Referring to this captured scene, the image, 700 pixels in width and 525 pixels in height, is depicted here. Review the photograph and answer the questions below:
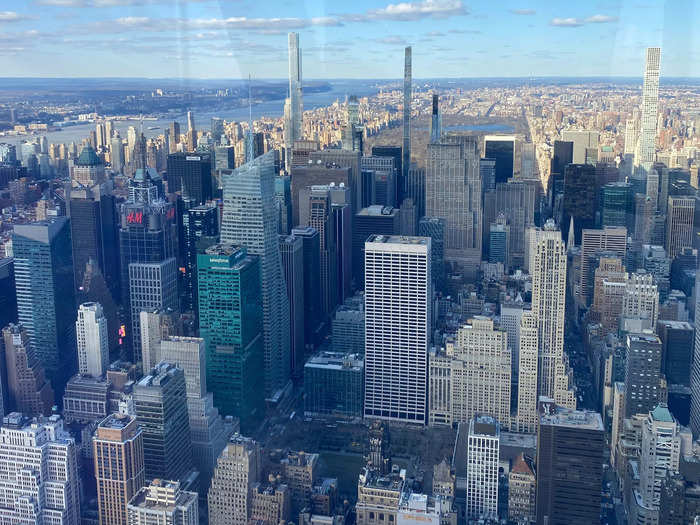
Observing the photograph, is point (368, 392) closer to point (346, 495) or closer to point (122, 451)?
point (346, 495)

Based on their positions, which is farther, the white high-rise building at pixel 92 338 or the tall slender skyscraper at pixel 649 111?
the tall slender skyscraper at pixel 649 111

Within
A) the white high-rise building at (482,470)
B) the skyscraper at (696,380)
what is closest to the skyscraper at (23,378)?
the white high-rise building at (482,470)

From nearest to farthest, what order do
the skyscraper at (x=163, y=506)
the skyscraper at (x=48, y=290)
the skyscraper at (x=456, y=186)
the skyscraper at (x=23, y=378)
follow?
the skyscraper at (x=163, y=506) → the skyscraper at (x=23, y=378) → the skyscraper at (x=48, y=290) → the skyscraper at (x=456, y=186)

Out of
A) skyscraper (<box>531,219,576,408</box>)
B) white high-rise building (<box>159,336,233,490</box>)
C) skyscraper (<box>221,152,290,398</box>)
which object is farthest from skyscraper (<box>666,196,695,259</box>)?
white high-rise building (<box>159,336,233,490</box>)

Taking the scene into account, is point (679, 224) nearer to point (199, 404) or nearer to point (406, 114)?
point (406, 114)

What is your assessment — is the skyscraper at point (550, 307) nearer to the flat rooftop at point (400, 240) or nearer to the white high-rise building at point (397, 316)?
the white high-rise building at point (397, 316)

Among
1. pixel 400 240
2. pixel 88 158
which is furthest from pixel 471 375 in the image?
pixel 88 158

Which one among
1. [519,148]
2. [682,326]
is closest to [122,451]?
[682,326]
